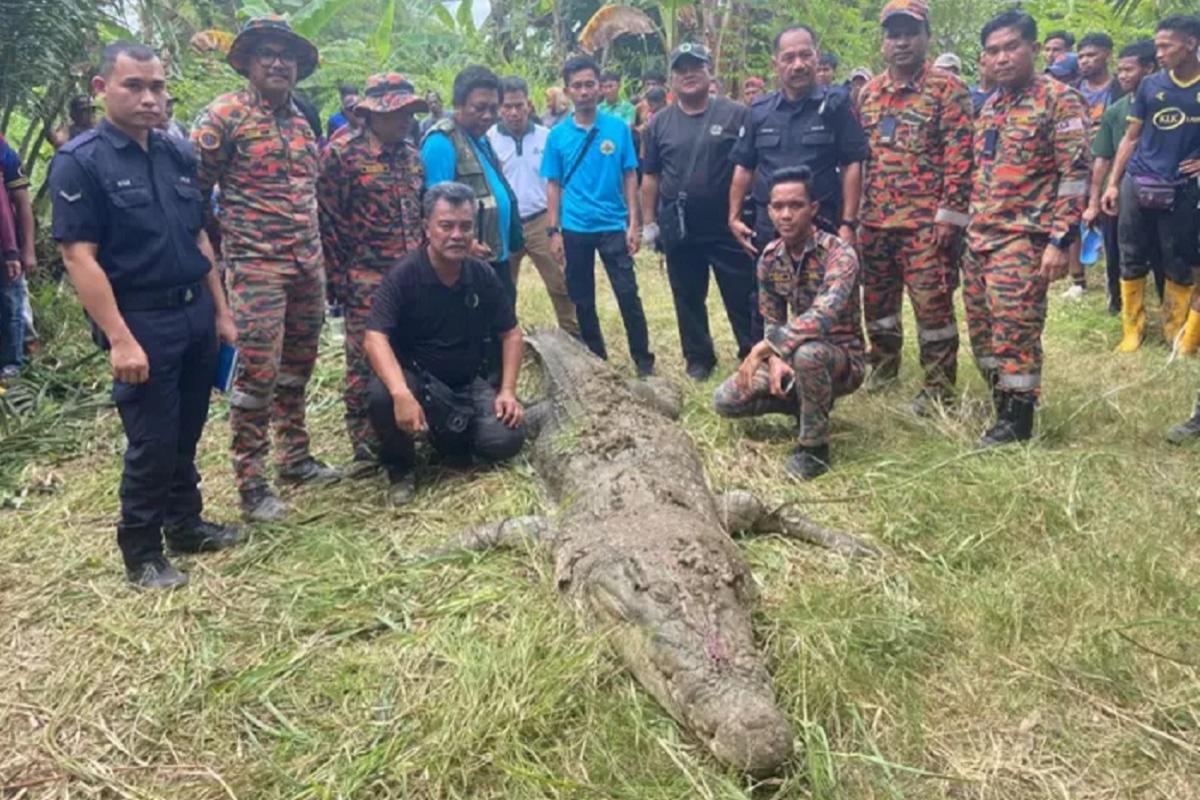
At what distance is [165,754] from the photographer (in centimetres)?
274

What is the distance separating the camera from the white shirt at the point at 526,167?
7100 mm


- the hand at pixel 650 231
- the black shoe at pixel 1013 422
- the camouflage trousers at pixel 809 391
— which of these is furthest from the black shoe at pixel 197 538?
the black shoe at pixel 1013 422

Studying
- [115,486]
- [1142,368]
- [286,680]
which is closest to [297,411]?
[115,486]

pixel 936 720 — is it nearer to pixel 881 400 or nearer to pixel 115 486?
pixel 881 400

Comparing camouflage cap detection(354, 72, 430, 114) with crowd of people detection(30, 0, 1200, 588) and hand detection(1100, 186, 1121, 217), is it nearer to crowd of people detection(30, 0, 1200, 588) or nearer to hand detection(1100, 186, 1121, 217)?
crowd of people detection(30, 0, 1200, 588)

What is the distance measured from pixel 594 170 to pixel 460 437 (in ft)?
8.16

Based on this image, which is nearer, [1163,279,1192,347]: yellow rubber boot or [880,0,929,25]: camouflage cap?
[880,0,929,25]: camouflage cap

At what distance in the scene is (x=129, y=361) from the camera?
A: 332 centimetres

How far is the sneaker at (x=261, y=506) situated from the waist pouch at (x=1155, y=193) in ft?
19.1

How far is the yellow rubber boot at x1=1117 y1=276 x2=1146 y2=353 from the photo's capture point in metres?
6.45

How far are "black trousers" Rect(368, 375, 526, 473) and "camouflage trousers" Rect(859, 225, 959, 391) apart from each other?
2309mm

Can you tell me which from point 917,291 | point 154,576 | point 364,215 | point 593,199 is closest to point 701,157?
point 593,199

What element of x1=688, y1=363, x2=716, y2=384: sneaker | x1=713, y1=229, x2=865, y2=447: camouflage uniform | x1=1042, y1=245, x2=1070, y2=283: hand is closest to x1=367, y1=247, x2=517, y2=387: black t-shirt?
x1=713, y1=229, x2=865, y2=447: camouflage uniform

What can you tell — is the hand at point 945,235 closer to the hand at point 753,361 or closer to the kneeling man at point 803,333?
the kneeling man at point 803,333
